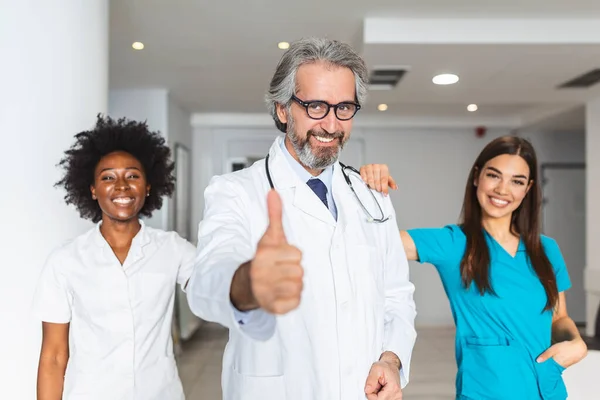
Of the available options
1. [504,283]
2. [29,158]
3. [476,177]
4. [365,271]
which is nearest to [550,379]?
[504,283]

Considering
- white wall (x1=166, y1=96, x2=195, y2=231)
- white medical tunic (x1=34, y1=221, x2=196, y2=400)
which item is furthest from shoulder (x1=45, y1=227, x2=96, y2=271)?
white wall (x1=166, y1=96, x2=195, y2=231)

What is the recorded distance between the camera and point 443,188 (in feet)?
23.7

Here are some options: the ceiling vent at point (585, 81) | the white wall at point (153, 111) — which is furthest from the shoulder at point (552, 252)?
the white wall at point (153, 111)

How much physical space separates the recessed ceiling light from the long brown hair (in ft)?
8.13

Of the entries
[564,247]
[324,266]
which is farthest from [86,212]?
[564,247]

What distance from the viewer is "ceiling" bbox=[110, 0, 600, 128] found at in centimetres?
324

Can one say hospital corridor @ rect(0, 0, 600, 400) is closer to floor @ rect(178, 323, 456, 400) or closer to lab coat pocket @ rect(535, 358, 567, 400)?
lab coat pocket @ rect(535, 358, 567, 400)

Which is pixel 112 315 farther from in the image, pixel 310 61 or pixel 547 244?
pixel 547 244

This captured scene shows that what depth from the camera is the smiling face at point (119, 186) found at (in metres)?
1.76

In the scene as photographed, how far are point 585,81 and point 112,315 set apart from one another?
4283mm

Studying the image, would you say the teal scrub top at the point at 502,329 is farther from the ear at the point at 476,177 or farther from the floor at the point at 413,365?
the floor at the point at 413,365

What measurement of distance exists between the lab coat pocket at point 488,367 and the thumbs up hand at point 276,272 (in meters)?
1.28

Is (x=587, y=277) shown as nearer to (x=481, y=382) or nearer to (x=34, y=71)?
(x=481, y=382)

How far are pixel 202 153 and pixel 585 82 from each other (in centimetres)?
426
